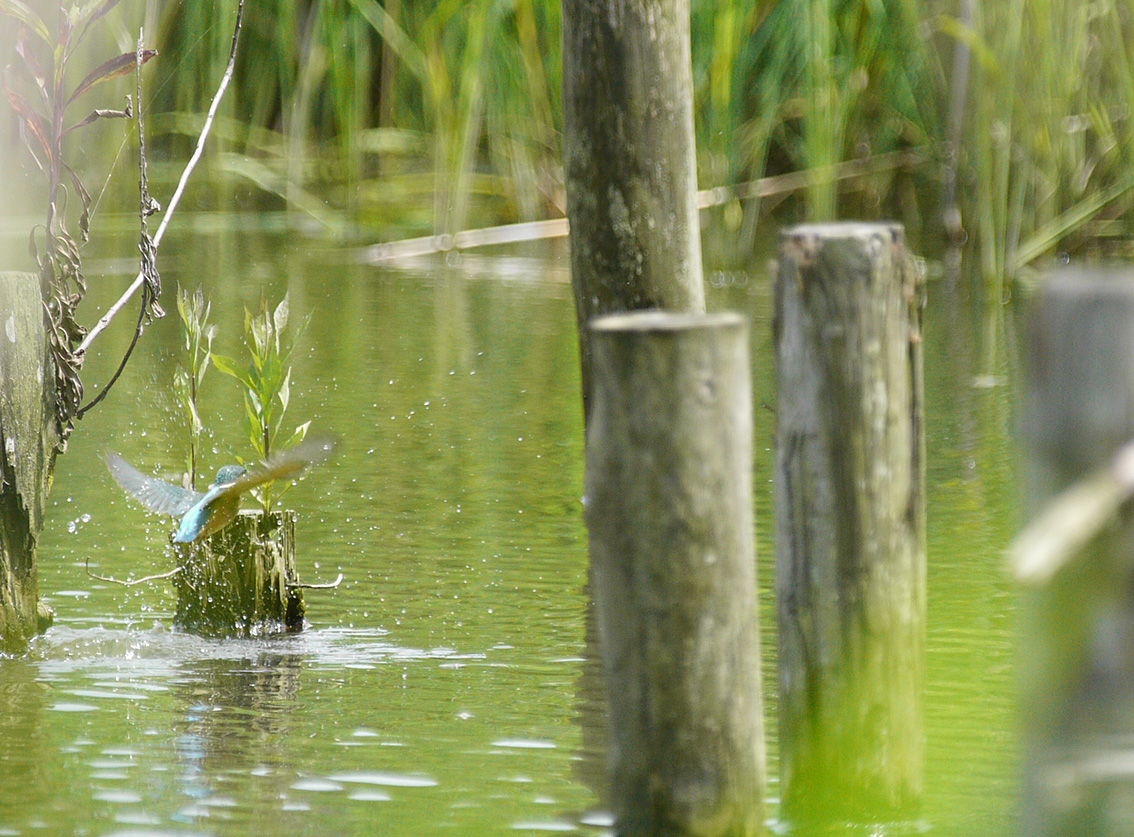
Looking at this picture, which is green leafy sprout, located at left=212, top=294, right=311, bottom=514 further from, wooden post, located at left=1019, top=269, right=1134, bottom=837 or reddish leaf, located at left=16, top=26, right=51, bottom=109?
wooden post, located at left=1019, top=269, right=1134, bottom=837

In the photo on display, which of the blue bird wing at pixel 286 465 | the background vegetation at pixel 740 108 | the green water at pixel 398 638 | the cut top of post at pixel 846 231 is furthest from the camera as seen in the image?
the background vegetation at pixel 740 108

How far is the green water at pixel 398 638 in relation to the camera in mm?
3070

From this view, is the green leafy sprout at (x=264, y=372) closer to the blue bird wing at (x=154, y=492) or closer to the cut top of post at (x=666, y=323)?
the blue bird wing at (x=154, y=492)

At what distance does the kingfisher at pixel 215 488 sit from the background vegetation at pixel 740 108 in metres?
3.69

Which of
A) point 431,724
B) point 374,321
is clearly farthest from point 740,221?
point 431,724

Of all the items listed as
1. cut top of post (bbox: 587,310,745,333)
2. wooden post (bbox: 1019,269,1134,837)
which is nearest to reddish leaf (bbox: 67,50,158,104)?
cut top of post (bbox: 587,310,745,333)

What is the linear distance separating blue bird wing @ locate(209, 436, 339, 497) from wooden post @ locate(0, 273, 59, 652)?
0.46m

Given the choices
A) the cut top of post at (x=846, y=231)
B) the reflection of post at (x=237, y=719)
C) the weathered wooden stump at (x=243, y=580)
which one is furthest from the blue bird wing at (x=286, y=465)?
the cut top of post at (x=846, y=231)

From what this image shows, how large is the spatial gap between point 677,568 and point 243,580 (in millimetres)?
1691

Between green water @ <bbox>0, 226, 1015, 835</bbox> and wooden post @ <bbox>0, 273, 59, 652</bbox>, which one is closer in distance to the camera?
green water @ <bbox>0, 226, 1015, 835</bbox>

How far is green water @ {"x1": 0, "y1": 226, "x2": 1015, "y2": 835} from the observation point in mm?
3070

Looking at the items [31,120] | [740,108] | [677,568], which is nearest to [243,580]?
[31,120]

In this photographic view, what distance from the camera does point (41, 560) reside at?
4.62 metres

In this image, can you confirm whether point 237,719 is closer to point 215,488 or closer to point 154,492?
point 215,488
